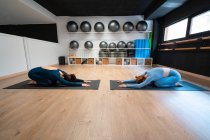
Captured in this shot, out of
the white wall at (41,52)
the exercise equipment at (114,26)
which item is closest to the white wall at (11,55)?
the white wall at (41,52)

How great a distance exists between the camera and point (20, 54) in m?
3.43

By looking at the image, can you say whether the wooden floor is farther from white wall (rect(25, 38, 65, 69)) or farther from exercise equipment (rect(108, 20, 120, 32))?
exercise equipment (rect(108, 20, 120, 32))

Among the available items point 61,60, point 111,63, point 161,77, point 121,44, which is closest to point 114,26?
point 121,44

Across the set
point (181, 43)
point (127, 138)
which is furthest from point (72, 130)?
point (181, 43)

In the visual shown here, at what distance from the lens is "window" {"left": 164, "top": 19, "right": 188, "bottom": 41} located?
3.66m

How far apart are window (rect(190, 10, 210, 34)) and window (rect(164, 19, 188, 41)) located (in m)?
0.35

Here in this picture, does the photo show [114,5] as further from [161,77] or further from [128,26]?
[161,77]

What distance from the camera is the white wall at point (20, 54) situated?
291 centimetres

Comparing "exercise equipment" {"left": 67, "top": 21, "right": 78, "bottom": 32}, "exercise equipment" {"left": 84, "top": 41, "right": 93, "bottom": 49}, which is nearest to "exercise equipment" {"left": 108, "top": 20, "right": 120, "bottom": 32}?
"exercise equipment" {"left": 84, "top": 41, "right": 93, "bottom": 49}

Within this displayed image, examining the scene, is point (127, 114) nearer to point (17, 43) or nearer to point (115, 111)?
point (115, 111)

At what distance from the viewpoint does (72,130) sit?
3.36 feet

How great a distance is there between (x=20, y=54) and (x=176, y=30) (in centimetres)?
546

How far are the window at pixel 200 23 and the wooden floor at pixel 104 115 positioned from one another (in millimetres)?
1867

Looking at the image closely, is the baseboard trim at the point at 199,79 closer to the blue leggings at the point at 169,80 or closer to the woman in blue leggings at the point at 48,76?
the blue leggings at the point at 169,80
